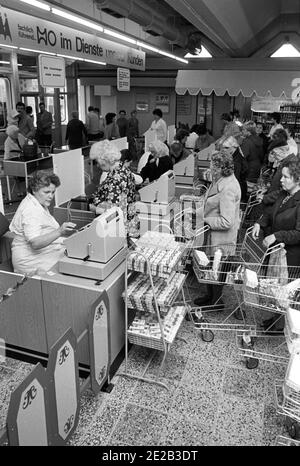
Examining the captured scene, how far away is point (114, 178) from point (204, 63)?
10.6 metres

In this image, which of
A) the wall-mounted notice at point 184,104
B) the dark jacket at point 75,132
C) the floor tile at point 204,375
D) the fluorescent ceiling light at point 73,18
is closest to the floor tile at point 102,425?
the floor tile at point 204,375

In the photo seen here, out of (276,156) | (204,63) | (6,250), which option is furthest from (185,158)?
(204,63)

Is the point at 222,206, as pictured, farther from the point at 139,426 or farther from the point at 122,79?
the point at 122,79

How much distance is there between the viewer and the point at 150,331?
3184mm

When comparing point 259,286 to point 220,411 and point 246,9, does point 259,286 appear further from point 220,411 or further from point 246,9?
point 246,9

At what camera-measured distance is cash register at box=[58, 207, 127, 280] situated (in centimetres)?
296

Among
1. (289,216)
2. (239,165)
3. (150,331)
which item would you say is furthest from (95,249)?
(239,165)

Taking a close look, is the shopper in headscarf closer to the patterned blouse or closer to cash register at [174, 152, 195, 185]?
cash register at [174, 152, 195, 185]

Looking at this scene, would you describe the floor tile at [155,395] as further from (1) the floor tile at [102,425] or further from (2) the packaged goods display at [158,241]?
(2) the packaged goods display at [158,241]

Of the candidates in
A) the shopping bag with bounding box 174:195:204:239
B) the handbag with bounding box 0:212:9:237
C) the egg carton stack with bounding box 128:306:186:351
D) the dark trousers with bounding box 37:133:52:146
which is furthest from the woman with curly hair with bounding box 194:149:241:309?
the dark trousers with bounding box 37:133:52:146

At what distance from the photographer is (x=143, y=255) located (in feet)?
9.55

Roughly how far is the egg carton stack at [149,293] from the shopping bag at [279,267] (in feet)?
2.84

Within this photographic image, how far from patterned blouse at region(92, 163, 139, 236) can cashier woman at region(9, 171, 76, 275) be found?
583 millimetres

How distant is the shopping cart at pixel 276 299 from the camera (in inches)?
113
